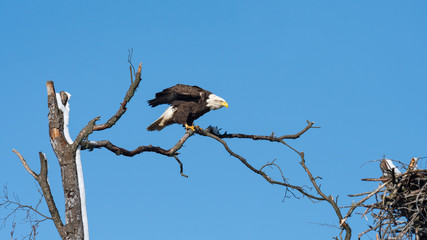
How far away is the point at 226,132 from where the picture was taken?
9773mm

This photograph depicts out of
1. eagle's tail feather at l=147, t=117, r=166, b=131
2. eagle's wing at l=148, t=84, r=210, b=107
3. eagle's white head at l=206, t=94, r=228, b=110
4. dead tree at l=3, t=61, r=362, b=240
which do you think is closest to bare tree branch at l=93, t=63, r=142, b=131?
dead tree at l=3, t=61, r=362, b=240

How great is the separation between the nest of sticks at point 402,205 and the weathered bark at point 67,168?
3603mm

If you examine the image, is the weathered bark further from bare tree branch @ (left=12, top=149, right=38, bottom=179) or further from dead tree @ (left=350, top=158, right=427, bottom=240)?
dead tree @ (left=350, top=158, right=427, bottom=240)

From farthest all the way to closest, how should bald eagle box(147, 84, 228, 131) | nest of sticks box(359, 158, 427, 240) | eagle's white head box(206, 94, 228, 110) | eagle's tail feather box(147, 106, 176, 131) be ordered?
eagle's white head box(206, 94, 228, 110)
eagle's tail feather box(147, 106, 176, 131)
bald eagle box(147, 84, 228, 131)
nest of sticks box(359, 158, 427, 240)

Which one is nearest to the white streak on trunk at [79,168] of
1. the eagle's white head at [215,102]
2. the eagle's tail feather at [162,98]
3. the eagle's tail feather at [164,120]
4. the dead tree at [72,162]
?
the dead tree at [72,162]

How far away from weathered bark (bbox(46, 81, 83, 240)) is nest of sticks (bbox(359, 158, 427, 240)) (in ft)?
11.8

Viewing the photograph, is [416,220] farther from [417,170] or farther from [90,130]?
[90,130]

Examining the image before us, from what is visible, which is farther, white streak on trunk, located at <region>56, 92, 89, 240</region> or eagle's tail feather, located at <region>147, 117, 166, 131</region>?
eagle's tail feather, located at <region>147, 117, 166, 131</region>

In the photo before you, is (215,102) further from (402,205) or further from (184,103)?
(402,205)

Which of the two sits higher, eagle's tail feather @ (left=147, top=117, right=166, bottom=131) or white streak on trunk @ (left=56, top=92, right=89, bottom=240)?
eagle's tail feather @ (left=147, top=117, right=166, bottom=131)

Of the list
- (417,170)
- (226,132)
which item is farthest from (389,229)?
(226,132)

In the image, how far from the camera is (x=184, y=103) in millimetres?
11039

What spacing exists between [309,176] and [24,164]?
3.92 metres

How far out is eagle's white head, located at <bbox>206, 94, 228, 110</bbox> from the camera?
37.1 ft
